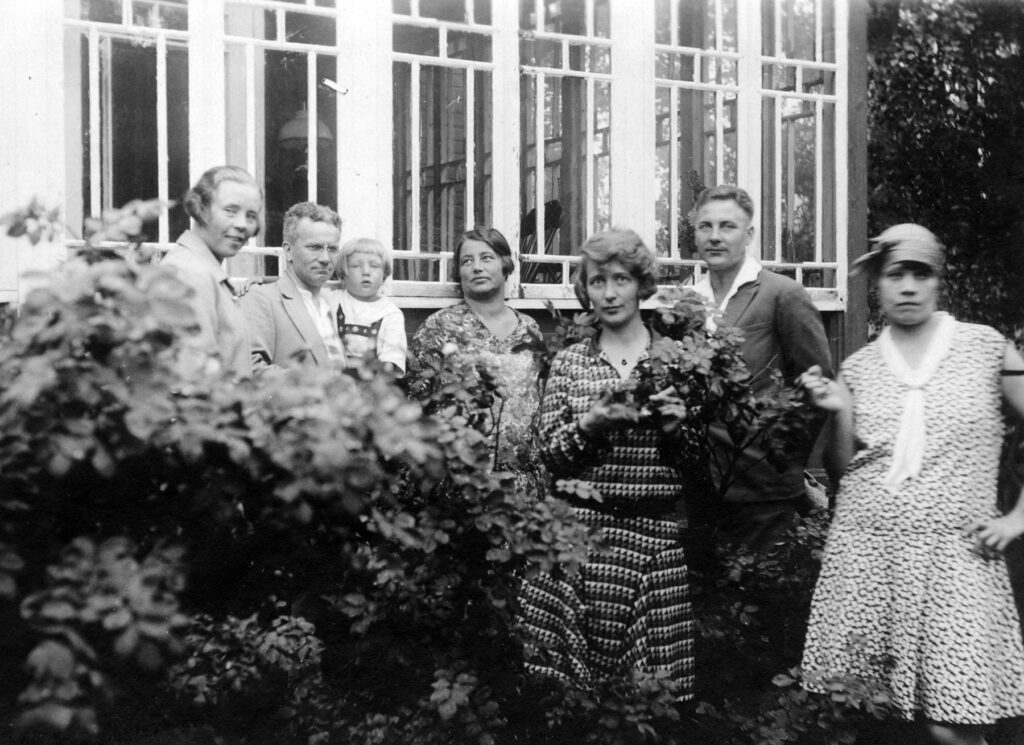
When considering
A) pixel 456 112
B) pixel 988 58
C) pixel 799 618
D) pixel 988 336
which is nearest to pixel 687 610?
pixel 799 618

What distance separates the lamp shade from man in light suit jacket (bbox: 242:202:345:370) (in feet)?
3.52

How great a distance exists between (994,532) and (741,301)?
1.44 m

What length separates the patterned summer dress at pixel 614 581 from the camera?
3.40 m

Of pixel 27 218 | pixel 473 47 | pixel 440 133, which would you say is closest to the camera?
pixel 27 218

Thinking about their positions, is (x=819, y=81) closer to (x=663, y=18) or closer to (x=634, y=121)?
(x=663, y=18)

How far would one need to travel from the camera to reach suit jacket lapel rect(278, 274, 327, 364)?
4.27 metres

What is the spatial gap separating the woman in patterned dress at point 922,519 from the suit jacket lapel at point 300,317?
70.1 inches

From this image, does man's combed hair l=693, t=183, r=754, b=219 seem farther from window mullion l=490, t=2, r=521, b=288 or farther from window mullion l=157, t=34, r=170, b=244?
window mullion l=157, t=34, r=170, b=244

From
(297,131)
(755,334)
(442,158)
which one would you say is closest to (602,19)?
(442,158)

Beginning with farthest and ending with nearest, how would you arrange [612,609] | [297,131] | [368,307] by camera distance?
1. [297,131]
2. [368,307]
3. [612,609]

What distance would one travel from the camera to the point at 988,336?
10.7ft

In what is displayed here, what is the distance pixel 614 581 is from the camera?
343 cm

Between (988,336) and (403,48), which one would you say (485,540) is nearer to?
(988,336)

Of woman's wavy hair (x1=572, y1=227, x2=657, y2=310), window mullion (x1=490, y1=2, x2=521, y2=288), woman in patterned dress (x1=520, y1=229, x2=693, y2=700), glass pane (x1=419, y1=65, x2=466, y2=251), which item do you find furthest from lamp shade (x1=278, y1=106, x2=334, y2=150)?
woman in patterned dress (x1=520, y1=229, x2=693, y2=700)
